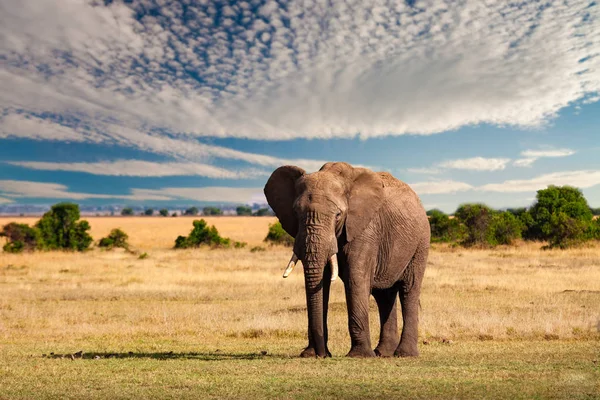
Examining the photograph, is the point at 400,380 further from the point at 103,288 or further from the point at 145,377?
the point at 103,288

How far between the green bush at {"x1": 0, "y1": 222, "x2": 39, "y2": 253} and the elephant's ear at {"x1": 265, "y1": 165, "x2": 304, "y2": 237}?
38.5 metres

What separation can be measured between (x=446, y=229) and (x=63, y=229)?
3266 centimetres

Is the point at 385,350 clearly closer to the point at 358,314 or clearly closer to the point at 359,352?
the point at 359,352

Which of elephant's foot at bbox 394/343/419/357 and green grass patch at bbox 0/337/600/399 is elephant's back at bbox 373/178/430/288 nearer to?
elephant's foot at bbox 394/343/419/357

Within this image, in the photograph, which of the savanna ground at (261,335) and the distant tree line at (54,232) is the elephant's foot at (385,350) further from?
the distant tree line at (54,232)

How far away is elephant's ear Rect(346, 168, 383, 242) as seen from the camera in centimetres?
1077

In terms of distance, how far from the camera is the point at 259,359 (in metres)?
11.1

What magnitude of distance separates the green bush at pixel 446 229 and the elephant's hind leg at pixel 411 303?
42352mm

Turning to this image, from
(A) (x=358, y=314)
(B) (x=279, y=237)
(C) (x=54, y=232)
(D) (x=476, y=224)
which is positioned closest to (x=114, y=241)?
(C) (x=54, y=232)

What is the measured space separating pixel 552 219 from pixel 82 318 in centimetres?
4234

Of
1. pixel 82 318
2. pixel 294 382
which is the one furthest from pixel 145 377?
pixel 82 318

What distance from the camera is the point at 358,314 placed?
10.6m

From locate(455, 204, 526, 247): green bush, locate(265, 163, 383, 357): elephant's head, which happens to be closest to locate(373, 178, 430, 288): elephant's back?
locate(265, 163, 383, 357): elephant's head

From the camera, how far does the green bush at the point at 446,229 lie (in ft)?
177
